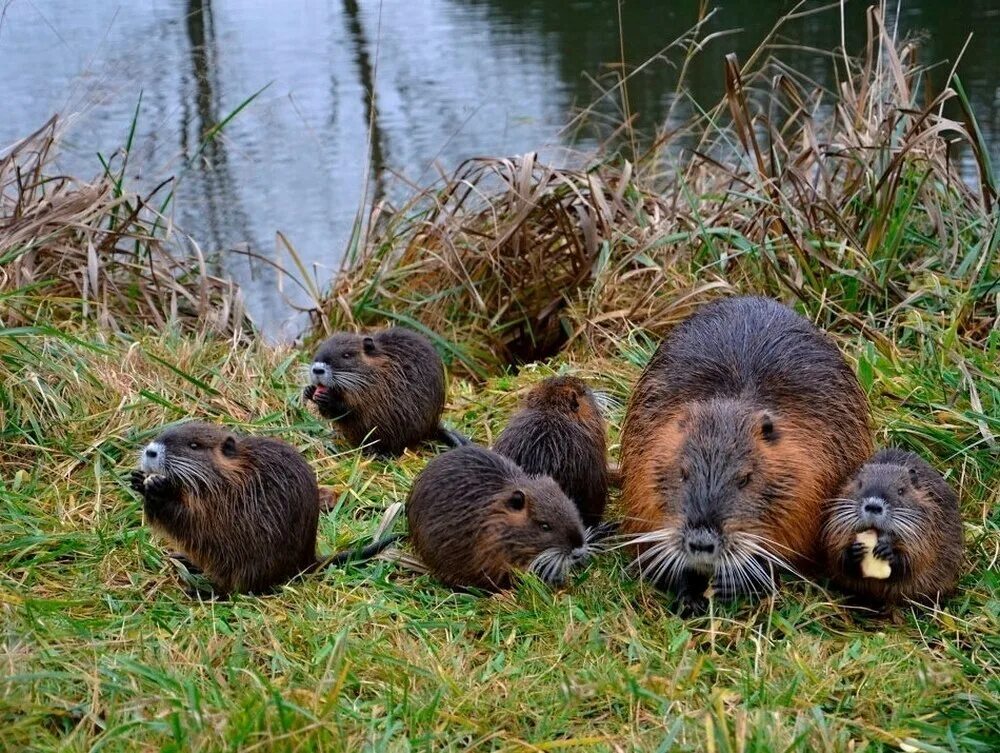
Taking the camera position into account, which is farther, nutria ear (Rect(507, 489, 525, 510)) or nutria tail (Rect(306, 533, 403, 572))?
nutria tail (Rect(306, 533, 403, 572))

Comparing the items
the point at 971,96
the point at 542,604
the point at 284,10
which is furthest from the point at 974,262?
the point at 284,10

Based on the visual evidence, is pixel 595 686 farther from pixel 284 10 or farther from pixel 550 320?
pixel 284 10

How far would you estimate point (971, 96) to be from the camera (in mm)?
7738

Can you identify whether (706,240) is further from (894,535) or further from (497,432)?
(894,535)

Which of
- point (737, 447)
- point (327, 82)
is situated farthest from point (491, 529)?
point (327, 82)

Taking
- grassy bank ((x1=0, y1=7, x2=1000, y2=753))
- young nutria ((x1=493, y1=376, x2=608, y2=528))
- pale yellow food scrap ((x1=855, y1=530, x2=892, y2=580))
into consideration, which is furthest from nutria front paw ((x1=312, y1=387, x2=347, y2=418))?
pale yellow food scrap ((x1=855, y1=530, x2=892, y2=580))

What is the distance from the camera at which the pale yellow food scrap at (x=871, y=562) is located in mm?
2645

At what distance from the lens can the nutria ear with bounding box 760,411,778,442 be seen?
2.75 metres

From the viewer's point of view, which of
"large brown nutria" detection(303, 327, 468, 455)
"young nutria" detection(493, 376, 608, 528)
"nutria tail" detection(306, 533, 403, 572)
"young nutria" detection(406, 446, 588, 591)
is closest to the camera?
"young nutria" detection(406, 446, 588, 591)

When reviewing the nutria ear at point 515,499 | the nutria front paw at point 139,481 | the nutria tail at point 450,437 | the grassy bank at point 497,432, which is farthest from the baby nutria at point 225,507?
the nutria tail at point 450,437

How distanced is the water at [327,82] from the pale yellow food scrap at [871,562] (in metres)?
3.21

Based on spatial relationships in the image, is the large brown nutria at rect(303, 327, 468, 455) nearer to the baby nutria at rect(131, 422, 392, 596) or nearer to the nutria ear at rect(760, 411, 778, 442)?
the baby nutria at rect(131, 422, 392, 596)

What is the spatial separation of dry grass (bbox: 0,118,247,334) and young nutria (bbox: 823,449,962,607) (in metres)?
2.59

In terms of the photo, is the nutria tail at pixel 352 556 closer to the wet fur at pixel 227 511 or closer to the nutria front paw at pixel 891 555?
the wet fur at pixel 227 511
